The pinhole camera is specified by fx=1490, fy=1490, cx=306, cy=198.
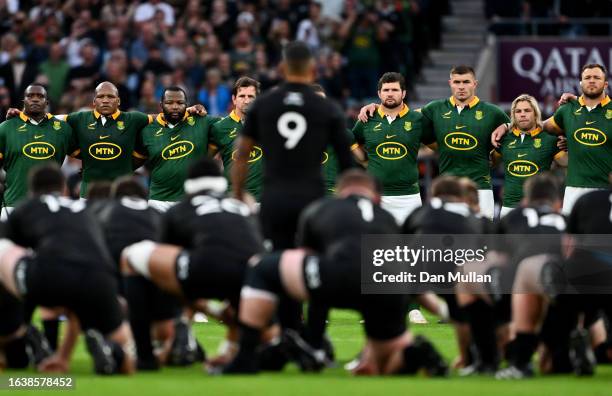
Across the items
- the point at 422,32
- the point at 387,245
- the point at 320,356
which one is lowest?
the point at 422,32

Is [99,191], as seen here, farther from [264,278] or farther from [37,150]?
[37,150]

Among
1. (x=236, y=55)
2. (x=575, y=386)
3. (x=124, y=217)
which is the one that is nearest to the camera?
(x=575, y=386)

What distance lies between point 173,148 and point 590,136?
14.9 feet

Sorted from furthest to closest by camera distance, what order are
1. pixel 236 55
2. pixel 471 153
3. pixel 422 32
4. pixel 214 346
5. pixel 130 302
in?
pixel 422 32, pixel 236 55, pixel 471 153, pixel 214 346, pixel 130 302

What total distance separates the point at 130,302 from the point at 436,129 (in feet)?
19.3

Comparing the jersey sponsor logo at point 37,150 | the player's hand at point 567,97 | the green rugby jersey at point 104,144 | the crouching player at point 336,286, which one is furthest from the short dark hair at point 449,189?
the jersey sponsor logo at point 37,150

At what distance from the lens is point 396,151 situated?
16094mm

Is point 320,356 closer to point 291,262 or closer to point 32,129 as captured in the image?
point 291,262

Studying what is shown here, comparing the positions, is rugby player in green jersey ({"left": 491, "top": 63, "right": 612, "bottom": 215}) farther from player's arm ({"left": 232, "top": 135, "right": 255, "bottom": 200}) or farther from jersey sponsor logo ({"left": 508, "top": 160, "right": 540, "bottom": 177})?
player's arm ({"left": 232, "top": 135, "right": 255, "bottom": 200})

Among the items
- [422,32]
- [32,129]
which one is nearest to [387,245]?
[32,129]

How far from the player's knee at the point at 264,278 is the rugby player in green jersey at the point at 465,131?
5736 mm

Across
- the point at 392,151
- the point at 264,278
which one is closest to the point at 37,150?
the point at 392,151

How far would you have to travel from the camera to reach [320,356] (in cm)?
1141

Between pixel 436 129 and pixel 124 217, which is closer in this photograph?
pixel 124 217
